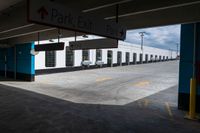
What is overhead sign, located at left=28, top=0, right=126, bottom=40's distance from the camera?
2.95m

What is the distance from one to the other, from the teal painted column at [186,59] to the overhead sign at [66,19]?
3584 mm

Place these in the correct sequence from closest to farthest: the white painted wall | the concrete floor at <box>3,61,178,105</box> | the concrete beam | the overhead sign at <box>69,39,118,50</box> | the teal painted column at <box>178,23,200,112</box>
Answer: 1. the concrete beam
2. the overhead sign at <box>69,39,118,50</box>
3. the teal painted column at <box>178,23,200,112</box>
4. the concrete floor at <box>3,61,178,105</box>
5. the white painted wall

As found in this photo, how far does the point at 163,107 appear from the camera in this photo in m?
→ 7.71

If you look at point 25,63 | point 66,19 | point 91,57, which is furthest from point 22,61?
point 91,57

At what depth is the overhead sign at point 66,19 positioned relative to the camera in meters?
2.95

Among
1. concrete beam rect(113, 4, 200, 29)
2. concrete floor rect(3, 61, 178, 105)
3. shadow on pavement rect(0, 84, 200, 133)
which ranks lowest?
shadow on pavement rect(0, 84, 200, 133)

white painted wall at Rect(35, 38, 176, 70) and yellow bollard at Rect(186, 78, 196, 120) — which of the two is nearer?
yellow bollard at Rect(186, 78, 196, 120)

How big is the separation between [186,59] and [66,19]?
17.4ft

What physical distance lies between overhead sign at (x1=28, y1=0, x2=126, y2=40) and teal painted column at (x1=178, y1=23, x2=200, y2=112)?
358cm

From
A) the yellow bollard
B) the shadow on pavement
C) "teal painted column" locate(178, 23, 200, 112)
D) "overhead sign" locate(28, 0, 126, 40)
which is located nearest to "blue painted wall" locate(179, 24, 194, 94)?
"teal painted column" locate(178, 23, 200, 112)

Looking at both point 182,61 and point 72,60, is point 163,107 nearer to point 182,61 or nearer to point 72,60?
point 182,61

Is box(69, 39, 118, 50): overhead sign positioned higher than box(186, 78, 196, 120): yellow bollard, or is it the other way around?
box(69, 39, 118, 50): overhead sign

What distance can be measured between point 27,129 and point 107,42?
385cm

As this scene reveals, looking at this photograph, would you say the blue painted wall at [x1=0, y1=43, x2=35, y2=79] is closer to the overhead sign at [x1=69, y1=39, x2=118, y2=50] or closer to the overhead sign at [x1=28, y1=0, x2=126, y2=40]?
the overhead sign at [x1=69, y1=39, x2=118, y2=50]
